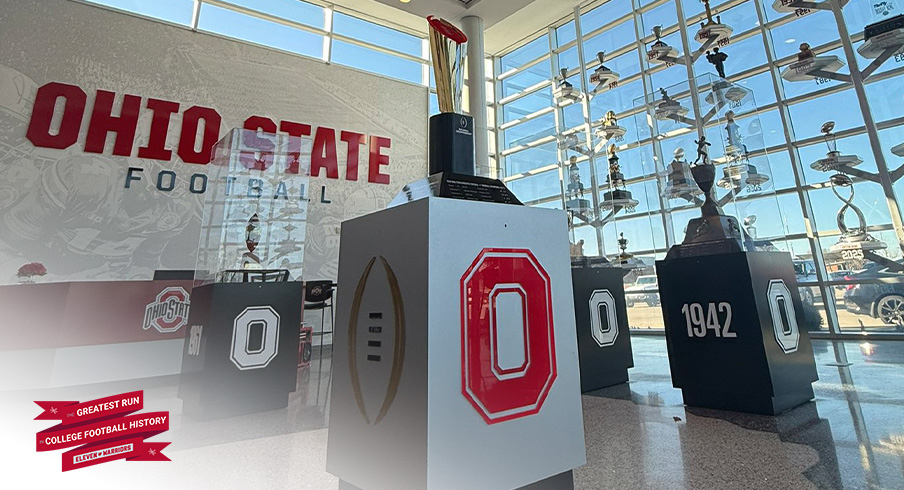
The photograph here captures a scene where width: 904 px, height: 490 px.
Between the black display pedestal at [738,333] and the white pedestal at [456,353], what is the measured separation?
1.60 m

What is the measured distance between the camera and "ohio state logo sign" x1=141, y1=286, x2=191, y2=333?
3.49m

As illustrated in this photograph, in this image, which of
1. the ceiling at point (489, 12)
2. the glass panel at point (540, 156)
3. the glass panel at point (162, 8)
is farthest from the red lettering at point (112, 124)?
the glass panel at point (540, 156)

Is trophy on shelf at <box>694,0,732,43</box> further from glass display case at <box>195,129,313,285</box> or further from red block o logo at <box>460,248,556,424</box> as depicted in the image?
red block o logo at <box>460,248,556,424</box>

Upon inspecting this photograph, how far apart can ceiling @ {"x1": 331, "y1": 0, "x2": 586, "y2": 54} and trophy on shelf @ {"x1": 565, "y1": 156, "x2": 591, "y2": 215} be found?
5171 mm

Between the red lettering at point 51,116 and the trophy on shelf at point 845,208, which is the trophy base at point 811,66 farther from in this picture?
the red lettering at point 51,116

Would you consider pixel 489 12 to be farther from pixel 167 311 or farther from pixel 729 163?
pixel 167 311

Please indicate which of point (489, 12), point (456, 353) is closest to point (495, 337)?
point (456, 353)

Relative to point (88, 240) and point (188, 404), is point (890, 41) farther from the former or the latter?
point (88, 240)

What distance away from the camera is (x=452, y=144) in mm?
972

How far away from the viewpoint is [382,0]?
7.41 metres

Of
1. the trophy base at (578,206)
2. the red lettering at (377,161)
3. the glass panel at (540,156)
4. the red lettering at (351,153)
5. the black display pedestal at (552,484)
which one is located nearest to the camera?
the black display pedestal at (552,484)

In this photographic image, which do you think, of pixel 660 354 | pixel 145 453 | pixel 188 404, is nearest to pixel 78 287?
pixel 188 404

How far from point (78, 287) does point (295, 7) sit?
22.4 ft

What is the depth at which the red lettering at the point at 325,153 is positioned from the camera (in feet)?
23.6
